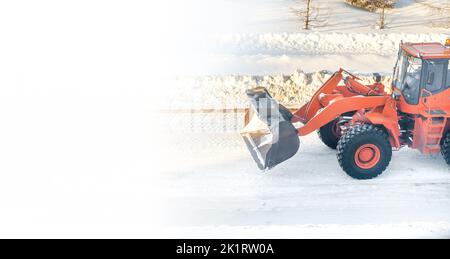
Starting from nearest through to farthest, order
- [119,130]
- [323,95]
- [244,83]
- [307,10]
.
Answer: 1. [323,95]
2. [119,130]
3. [244,83]
4. [307,10]

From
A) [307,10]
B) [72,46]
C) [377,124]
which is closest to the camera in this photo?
[377,124]

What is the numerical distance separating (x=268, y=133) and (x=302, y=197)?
103cm

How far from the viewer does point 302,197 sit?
28.7ft

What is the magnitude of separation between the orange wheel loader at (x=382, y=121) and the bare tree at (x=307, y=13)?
32.8 feet

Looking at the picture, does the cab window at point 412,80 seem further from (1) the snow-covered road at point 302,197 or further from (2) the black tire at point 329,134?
(2) the black tire at point 329,134

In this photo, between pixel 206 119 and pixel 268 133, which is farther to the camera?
pixel 206 119

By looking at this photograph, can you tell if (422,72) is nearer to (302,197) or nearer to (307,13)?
(302,197)

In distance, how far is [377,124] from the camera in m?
9.04

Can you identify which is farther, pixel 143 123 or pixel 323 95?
pixel 143 123

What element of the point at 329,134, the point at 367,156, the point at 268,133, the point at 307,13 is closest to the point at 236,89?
the point at 329,134

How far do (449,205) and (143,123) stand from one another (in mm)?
5267

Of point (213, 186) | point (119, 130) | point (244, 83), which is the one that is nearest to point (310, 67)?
point (244, 83)

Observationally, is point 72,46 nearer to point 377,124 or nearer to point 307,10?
point 307,10

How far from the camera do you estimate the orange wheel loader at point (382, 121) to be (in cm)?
890
